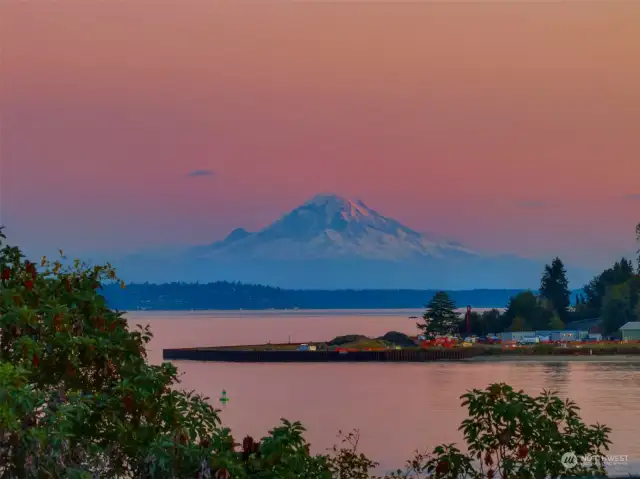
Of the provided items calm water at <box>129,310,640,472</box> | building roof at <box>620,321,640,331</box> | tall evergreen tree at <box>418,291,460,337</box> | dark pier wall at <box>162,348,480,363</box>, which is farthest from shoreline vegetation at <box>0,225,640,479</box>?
tall evergreen tree at <box>418,291,460,337</box>

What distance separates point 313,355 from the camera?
127812mm

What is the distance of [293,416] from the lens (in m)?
64.9

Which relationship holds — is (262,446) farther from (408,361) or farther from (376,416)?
(408,361)

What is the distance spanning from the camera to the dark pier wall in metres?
124

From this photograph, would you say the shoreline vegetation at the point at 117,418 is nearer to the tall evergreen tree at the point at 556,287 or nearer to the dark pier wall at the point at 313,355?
the dark pier wall at the point at 313,355

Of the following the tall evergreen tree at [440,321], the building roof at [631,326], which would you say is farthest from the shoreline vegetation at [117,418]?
the tall evergreen tree at [440,321]

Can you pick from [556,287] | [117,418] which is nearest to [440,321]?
[556,287]

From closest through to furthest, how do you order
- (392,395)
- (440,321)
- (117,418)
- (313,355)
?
1. (117,418)
2. (392,395)
3. (313,355)
4. (440,321)

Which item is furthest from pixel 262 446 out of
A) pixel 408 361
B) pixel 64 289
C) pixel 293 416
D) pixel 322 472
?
pixel 408 361

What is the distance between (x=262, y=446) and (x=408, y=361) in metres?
118

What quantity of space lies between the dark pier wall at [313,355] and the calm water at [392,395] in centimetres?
396

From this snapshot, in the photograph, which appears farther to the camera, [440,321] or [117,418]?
[440,321]

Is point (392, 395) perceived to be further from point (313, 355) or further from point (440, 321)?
point (440, 321)

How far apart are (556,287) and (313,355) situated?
45.9 metres
